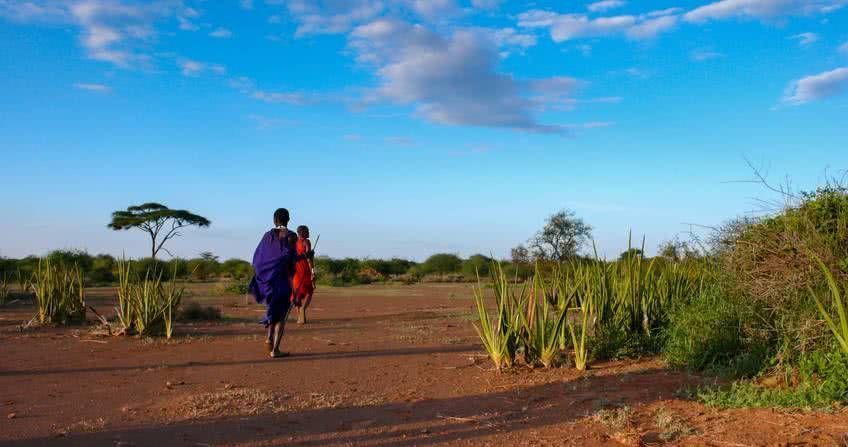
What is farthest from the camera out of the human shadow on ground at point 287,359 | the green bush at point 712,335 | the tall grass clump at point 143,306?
the tall grass clump at point 143,306

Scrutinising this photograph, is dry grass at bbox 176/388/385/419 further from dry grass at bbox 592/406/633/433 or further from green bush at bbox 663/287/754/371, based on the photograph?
green bush at bbox 663/287/754/371

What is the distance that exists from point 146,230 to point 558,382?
38.1 metres

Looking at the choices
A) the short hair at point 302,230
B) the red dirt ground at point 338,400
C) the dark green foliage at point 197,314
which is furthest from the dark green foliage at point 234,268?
the red dirt ground at point 338,400

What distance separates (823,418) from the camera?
5.22 m

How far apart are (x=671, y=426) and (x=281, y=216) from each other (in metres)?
5.59

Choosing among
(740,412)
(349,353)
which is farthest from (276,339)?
(740,412)

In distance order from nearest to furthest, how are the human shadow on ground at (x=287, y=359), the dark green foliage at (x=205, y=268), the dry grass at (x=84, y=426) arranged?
the dry grass at (x=84, y=426) → the human shadow on ground at (x=287, y=359) → the dark green foliage at (x=205, y=268)

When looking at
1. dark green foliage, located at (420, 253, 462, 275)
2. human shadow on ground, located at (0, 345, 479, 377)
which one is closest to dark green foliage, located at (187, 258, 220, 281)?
dark green foliage, located at (420, 253, 462, 275)

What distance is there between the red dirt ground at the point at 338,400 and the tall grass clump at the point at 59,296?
1949 mm

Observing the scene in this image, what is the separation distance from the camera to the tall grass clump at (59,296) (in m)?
12.8

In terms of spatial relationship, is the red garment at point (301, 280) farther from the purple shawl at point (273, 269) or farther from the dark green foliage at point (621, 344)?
the dark green foliage at point (621, 344)

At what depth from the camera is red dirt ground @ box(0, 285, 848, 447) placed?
5.27m

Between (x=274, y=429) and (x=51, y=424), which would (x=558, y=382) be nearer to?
(x=274, y=429)

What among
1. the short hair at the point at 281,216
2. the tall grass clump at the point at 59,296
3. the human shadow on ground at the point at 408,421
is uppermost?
the short hair at the point at 281,216
